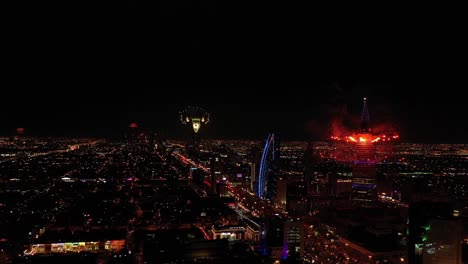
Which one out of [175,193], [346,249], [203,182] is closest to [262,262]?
[346,249]

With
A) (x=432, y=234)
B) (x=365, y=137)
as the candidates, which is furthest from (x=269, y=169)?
(x=432, y=234)

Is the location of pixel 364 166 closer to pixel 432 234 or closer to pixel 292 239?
pixel 292 239

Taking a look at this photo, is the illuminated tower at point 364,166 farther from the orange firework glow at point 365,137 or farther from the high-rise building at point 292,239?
the high-rise building at point 292,239

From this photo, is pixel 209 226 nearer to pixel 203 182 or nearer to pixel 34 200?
pixel 34 200

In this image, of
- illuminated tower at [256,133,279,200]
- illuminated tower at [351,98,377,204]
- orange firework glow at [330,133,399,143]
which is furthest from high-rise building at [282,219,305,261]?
orange firework glow at [330,133,399,143]

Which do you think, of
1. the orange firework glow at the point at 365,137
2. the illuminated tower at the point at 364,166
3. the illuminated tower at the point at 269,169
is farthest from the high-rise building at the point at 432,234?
the orange firework glow at the point at 365,137

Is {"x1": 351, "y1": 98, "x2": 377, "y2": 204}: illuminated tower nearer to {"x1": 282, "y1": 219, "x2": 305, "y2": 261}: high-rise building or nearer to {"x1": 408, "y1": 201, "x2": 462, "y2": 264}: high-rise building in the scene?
{"x1": 282, "y1": 219, "x2": 305, "y2": 261}: high-rise building
